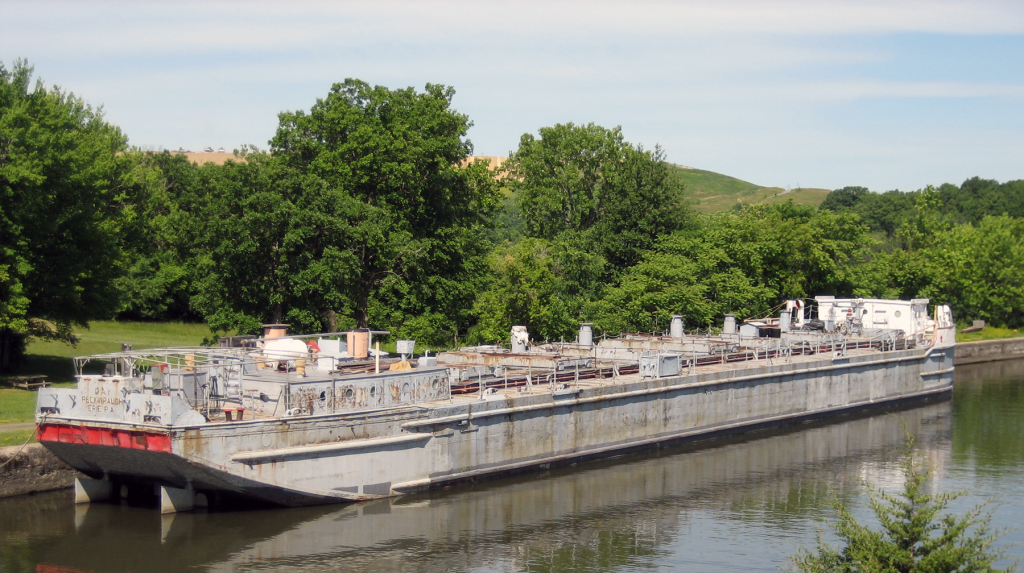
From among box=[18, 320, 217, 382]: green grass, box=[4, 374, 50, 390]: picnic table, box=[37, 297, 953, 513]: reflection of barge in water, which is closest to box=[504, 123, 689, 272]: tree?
box=[18, 320, 217, 382]: green grass

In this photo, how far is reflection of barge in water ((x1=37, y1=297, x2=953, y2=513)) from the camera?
27969mm

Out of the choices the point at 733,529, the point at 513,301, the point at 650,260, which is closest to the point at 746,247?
the point at 650,260

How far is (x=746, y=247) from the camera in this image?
234 ft

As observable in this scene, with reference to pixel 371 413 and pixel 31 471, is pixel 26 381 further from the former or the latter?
pixel 371 413

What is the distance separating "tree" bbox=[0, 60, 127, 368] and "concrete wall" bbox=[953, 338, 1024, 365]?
200 ft

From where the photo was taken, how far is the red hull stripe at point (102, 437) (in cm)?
2703

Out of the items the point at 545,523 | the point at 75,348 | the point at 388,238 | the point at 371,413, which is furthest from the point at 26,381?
the point at 545,523

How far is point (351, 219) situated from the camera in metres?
52.8

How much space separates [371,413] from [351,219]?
23785mm

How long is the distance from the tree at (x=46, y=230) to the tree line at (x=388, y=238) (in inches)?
4.3

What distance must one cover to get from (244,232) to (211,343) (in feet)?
22.5

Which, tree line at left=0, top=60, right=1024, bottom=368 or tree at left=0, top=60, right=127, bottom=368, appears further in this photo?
tree line at left=0, top=60, right=1024, bottom=368

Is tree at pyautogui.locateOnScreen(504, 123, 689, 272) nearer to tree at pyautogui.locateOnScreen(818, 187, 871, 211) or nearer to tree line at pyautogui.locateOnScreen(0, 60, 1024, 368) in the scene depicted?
tree line at pyautogui.locateOnScreen(0, 60, 1024, 368)

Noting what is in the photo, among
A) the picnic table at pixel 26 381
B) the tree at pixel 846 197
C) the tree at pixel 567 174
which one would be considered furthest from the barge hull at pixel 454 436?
the tree at pixel 846 197
